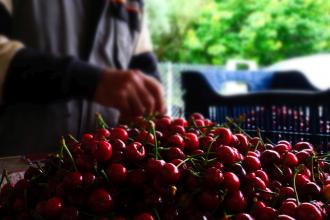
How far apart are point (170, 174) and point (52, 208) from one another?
8 cm

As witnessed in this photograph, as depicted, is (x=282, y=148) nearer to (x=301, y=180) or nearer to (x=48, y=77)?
(x=301, y=180)

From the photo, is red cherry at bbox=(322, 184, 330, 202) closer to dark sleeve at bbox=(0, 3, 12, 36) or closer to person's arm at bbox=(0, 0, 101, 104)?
person's arm at bbox=(0, 0, 101, 104)

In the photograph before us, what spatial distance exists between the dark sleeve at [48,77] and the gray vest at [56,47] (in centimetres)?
8

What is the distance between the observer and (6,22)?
94 centimetres

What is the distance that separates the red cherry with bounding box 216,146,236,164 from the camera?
1.05ft

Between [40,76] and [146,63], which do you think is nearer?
[40,76]

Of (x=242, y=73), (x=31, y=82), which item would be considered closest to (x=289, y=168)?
(x=31, y=82)

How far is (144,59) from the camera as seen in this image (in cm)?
121

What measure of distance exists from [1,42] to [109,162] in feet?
2.21

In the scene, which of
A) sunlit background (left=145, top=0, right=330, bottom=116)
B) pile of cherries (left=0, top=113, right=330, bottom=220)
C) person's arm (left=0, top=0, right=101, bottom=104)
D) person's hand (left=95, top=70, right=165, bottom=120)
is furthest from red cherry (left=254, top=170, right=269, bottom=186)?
sunlit background (left=145, top=0, right=330, bottom=116)

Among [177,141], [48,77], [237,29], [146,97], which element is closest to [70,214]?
[177,141]

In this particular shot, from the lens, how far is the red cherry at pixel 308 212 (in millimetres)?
277

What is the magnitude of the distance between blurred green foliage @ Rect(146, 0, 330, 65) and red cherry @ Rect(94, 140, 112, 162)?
6.77ft

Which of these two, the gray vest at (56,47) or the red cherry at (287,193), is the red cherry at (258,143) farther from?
the gray vest at (56,47)
